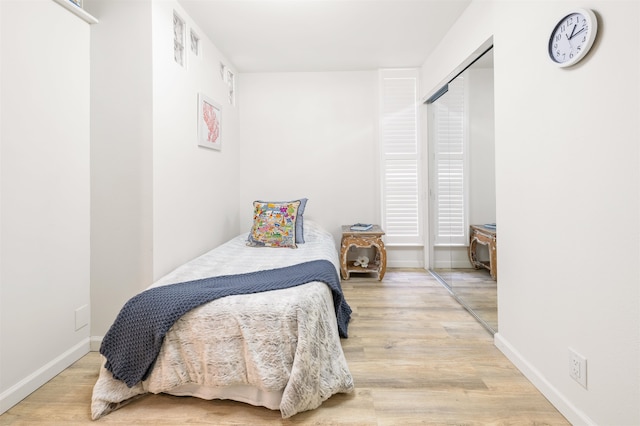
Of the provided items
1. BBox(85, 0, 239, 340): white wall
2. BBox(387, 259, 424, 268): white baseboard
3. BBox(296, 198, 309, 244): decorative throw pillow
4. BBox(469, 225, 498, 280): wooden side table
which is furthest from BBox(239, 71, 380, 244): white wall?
BBox(85, 0, 239, 340): white wall

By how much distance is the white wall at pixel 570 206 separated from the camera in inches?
47.2

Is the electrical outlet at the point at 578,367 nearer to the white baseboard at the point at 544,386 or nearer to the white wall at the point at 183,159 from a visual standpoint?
the white baseboard at the point at 544,386

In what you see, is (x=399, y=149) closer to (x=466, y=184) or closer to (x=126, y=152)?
(x=466, y=184)

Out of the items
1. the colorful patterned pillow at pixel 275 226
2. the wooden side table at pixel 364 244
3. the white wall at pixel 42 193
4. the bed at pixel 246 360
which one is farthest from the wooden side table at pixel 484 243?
the white wall at pixel 42 193

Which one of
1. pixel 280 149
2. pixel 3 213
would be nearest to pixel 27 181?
pixel 3 213

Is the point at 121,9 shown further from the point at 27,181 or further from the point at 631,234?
the point at 631,234

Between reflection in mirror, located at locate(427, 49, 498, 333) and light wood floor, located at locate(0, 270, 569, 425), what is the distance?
46 centimetres

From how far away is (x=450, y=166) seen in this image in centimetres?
311

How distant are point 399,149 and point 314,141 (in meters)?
1.07

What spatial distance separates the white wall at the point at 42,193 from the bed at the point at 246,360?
527 mm

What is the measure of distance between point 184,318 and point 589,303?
72.1 inches

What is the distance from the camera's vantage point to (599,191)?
1310 millimetres

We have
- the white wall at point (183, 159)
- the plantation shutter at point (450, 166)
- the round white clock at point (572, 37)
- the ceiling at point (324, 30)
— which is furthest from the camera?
the plantation shutter at point (450, 166)

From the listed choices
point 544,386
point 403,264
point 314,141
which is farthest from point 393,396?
point 314,141
